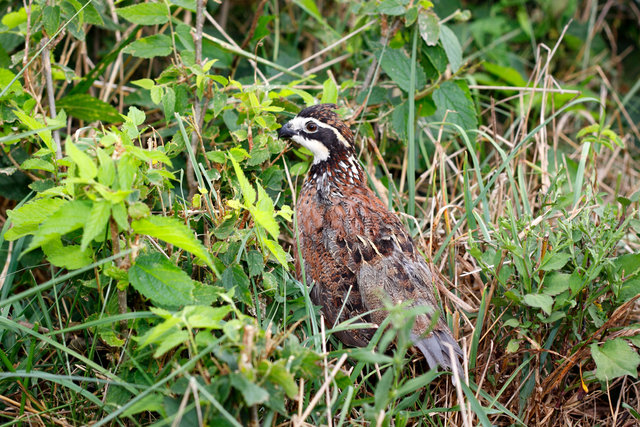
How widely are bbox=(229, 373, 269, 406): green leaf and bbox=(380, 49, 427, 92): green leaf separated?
9.21ft

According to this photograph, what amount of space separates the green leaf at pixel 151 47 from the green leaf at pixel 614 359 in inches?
127

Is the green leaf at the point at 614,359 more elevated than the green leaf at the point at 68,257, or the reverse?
the green leaf at the point at 68,257

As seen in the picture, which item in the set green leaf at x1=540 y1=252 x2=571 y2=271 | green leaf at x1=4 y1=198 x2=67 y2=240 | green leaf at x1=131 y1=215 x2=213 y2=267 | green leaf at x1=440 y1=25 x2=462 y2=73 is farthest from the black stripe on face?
green leaf at x1=4 y1=198 x2=67 y2=240

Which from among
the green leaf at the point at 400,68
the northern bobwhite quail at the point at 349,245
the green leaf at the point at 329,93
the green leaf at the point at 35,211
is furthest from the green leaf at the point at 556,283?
the green leaf at the point at 35,211

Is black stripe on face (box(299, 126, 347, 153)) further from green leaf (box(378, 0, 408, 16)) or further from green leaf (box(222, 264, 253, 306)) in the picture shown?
green leaf (box(222, 264, 253, 306))

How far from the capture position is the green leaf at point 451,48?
4668mm

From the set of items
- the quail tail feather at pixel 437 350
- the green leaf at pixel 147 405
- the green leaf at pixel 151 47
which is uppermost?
the green leaf at pixel 151 47

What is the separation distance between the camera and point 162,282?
2.81 m

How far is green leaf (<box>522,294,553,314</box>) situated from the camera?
3309 millimetres

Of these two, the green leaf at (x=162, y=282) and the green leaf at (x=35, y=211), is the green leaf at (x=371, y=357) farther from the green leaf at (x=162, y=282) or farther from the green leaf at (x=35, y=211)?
the green leaf at (x=35, y=211)

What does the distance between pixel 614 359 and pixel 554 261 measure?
0.61 metres

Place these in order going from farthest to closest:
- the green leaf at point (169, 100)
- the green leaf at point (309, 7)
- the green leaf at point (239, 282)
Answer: the green leaf at point (309, 7) → the green leaf at point (169, 100) → the green leaf at point (239, 282)

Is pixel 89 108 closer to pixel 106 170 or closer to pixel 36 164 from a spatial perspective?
pixel 36 164

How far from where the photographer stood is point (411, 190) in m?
4.51
